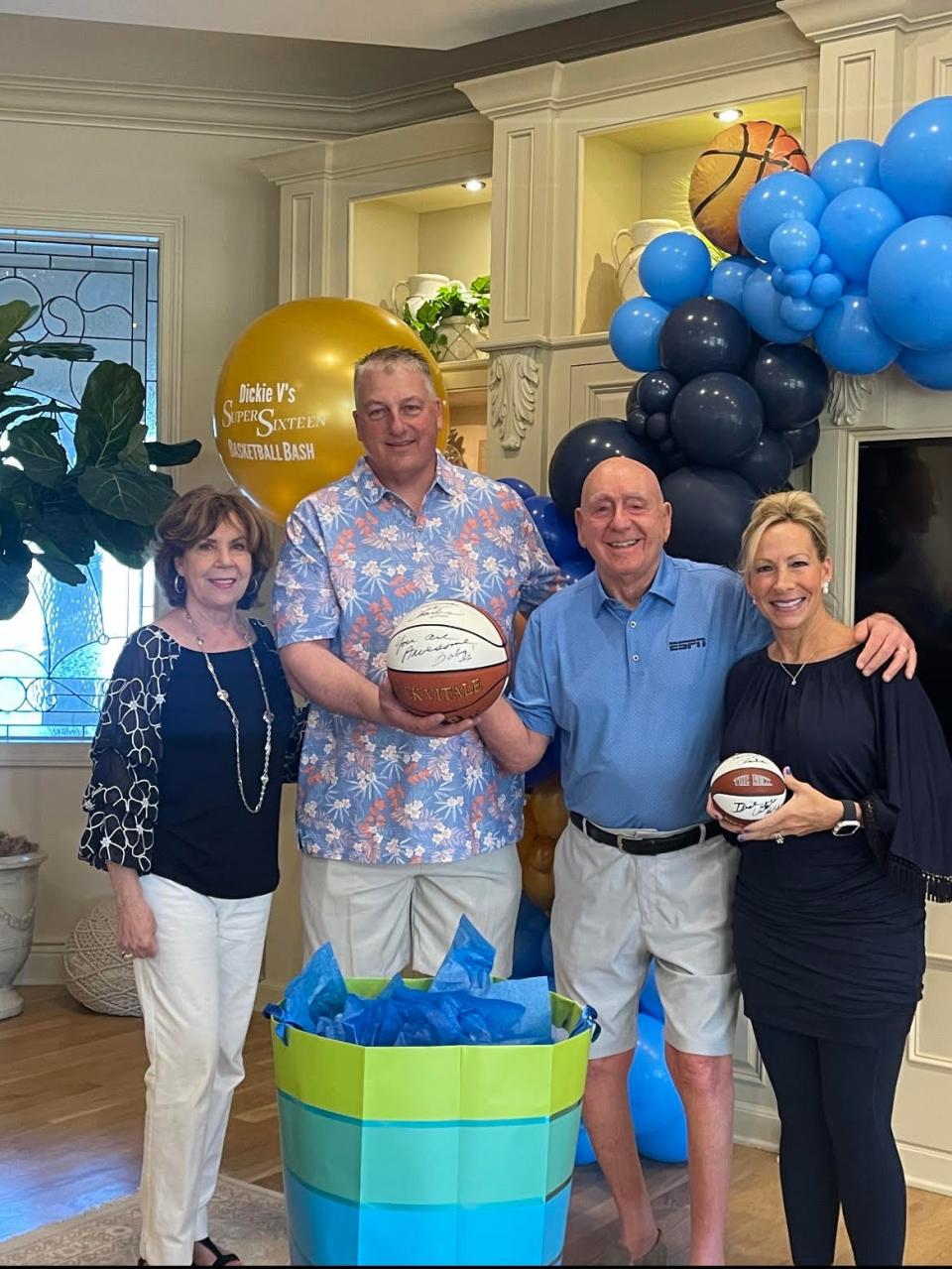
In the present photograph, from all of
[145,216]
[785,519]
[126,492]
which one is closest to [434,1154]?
[785,519]

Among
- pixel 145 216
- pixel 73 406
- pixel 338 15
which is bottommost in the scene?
pixel 73 406

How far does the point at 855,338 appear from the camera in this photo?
2.91 metres

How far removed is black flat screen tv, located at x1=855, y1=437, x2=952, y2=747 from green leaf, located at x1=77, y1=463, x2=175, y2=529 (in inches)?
81.0

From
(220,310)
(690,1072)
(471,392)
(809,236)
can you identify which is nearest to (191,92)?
(220,310)

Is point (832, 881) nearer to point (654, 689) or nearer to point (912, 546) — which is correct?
point (654, 689)

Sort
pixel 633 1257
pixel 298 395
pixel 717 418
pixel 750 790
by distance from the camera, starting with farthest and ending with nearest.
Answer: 1. pixel 298 395
2. pixel 717 418
3. pixel 633 1257
4. pixel 750 790

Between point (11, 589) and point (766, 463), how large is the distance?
239cm

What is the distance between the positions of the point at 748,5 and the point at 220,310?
2.00 metres

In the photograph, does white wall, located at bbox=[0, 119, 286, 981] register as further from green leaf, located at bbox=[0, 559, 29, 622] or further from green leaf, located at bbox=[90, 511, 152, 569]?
green leaf, located at bbox=[0, 559, 29, 622]

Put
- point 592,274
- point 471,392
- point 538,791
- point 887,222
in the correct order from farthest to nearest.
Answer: point 471,392
point 592,274
point 538,791
point 887,222

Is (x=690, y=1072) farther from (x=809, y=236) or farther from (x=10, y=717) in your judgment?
(x=10, y=717)

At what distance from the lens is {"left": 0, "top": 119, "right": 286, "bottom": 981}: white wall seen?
4820 mm

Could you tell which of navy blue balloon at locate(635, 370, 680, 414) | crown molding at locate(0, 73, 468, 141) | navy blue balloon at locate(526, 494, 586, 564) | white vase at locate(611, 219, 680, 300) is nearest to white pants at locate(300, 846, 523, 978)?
navy blue balloon at locate(526, 494, 586, 564)

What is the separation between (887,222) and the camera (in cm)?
282
